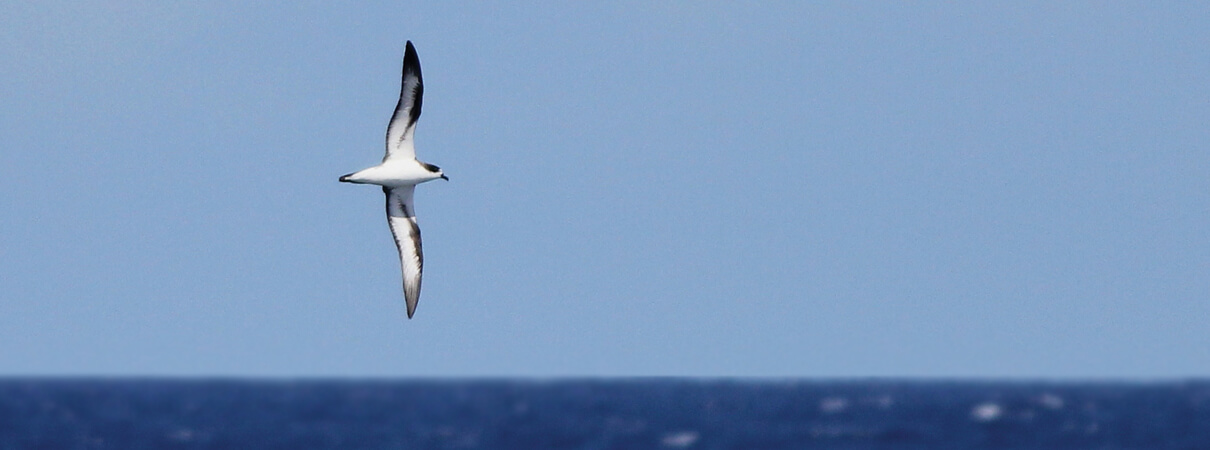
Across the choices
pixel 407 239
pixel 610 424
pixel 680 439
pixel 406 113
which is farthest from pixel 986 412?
pixel 406 113

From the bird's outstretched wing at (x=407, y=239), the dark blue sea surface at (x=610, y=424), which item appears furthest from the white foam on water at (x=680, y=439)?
the bird's outstretched wing at (x=407, y=239)

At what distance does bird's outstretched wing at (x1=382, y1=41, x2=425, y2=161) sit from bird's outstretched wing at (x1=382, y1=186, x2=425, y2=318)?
1.82m

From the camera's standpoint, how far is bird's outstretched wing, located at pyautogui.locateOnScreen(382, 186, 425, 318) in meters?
26.3

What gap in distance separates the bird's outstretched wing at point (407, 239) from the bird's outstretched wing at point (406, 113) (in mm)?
1817

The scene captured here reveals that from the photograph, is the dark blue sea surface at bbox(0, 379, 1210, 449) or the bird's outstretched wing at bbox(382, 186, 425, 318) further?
the dark blue sea surface at bbox(0, 379, 1210, 449)

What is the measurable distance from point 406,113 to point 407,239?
2.96 m

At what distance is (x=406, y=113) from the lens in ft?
79.5

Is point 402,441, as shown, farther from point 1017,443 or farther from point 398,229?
point 398,229

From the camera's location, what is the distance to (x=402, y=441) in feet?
267

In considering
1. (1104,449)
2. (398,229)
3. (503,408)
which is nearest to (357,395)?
(503,408)

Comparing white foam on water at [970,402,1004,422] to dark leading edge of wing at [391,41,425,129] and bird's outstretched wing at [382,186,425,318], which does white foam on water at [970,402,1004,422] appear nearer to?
bird's outstretched wing at [382,186,425,318]

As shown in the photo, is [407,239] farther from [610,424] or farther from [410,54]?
[610,424]

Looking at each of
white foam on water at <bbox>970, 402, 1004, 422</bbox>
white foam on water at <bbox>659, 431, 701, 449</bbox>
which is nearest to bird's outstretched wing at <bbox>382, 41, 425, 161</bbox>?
white foam on water at <bbox>659, 431, 701, 449</bbox>

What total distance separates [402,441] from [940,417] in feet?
108
